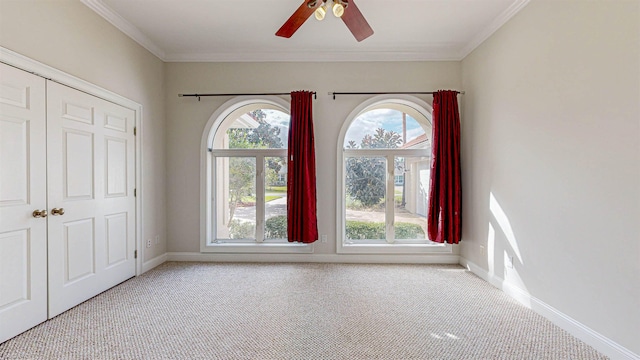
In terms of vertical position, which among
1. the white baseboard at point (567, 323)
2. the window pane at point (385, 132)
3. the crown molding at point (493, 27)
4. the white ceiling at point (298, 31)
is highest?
the white ceiling at point (298, 31)

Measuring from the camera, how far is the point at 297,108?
3.41m

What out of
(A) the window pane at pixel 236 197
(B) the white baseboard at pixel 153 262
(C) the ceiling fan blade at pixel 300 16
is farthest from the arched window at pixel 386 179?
(B) the white baseboard at pixel 153 262

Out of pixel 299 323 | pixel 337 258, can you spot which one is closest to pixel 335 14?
pixel 299 323

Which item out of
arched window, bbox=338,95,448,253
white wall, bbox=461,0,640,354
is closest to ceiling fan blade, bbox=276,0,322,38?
arched window, bbox=338,95,448,253

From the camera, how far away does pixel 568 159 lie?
78.7 inches

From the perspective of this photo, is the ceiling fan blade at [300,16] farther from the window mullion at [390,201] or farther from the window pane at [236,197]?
the window mullion at [390,201]

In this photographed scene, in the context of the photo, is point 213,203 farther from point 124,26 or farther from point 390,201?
point 390,201

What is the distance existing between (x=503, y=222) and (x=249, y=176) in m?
3.12

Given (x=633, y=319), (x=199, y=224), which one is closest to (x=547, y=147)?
(x=633, y=319)

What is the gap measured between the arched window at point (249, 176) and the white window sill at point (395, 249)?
2.94 feet

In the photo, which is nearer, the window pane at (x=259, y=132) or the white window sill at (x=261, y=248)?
the white window sill at (x=261, y=248)

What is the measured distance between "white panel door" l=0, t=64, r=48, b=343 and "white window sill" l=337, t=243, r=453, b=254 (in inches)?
114

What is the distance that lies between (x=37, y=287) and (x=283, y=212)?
242 centimetres

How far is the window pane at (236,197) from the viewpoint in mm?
3764
